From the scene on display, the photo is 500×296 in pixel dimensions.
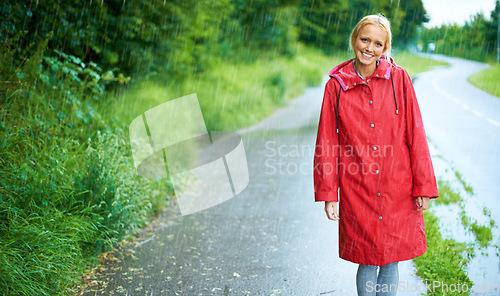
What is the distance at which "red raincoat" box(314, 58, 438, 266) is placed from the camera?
2803 mm

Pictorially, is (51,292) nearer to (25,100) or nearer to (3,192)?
(3,192)

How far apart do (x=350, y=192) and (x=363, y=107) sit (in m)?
0.52

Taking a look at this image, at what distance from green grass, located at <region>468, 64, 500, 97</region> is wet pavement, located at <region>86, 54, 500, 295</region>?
345 inches

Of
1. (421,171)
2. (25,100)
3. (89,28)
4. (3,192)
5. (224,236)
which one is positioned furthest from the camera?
Result: (89,28)

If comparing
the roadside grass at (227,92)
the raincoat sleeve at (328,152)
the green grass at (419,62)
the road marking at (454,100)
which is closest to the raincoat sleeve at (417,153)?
the raincoat sleeve at (328,152)

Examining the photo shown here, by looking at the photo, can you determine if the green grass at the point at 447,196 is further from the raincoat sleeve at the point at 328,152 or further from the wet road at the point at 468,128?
the raincoat sleeve at the point at 328,152

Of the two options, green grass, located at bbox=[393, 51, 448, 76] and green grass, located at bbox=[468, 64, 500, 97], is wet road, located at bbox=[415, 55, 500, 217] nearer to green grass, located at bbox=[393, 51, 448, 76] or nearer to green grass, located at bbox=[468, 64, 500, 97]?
green grass, located at bbox=[468, 64, 500, 97]

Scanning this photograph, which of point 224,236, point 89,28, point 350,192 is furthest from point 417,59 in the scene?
point 350,192

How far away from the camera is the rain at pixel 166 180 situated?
381 centimetres

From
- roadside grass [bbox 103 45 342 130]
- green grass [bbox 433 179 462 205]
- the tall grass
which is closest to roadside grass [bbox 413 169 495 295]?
green grass [bbox 433 179 462 205]

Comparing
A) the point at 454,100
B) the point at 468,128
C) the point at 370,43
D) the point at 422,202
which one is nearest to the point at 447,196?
→ the point at 422,202

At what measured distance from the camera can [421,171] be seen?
277 cm

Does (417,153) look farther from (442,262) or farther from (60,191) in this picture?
(60,191)

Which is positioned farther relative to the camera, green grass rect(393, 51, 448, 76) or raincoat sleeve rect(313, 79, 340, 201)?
green grass rect(393, 51, 448, 76)
